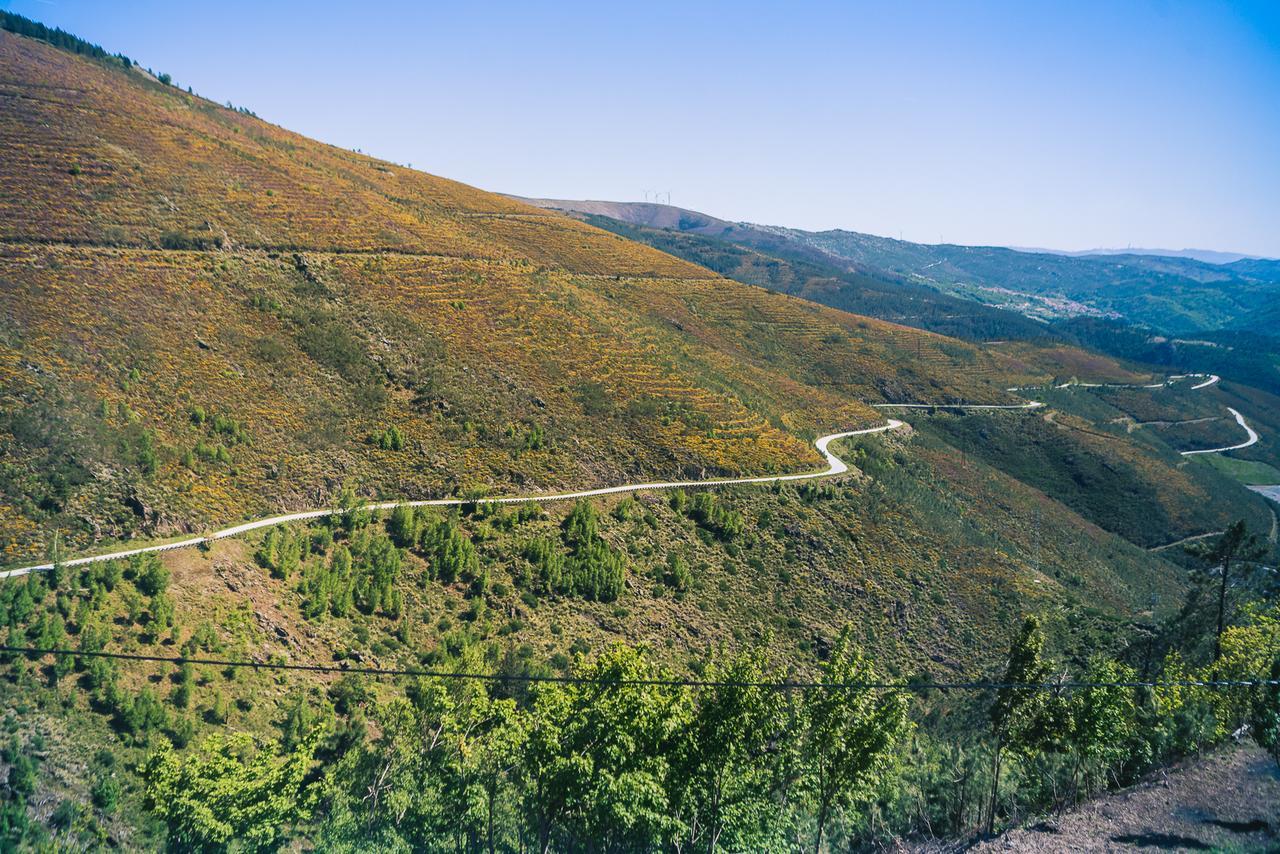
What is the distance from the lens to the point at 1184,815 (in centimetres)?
1780

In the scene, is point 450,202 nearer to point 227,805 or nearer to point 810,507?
point 810,507

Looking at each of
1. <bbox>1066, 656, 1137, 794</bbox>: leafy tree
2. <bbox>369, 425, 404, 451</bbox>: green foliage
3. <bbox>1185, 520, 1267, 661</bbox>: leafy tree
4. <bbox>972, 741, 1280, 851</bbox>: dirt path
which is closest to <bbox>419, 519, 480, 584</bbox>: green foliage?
<bbox>369, 425, 404, 451</bbox>: green foliage

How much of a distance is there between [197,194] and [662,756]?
58.3 metres

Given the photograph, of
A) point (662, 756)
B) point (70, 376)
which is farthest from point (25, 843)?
point (70, 376)

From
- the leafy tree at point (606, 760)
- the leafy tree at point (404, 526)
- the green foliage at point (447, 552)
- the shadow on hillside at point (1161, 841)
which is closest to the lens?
the shadow on hillside at point (1161, 841)

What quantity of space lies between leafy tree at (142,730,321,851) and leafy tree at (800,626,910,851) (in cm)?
1539

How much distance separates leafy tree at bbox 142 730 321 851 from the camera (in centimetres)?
1880

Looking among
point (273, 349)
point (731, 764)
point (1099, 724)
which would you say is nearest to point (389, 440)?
point (273, 349)

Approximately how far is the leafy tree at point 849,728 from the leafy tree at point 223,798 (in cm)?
1539

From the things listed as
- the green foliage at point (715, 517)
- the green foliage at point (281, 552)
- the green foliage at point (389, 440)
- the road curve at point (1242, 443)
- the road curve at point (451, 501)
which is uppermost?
the green foliage at point (389, 440)

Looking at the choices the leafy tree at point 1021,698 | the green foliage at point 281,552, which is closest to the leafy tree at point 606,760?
the leafy tree at point 1021,698

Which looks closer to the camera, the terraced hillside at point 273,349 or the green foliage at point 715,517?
the terraced hillside at point 273,349

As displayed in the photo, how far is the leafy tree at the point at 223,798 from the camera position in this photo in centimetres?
1880

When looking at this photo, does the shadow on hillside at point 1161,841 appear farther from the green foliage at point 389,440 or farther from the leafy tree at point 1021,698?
the green foliage at point 389,440
